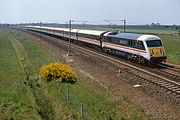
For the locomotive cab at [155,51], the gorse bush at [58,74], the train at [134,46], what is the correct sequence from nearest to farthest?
1. the gorse bush at [58,74]
2. the locomotive cab at [155,51]
3. the train at [134,46]

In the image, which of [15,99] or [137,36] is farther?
[137,36]

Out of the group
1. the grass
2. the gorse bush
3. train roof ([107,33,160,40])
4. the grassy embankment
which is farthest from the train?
the grass

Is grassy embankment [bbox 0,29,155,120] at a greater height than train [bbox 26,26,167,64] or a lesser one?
lesser

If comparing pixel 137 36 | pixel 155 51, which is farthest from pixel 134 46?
pixel 155 51

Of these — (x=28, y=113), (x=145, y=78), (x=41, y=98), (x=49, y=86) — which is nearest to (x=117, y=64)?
(x=145, y=78)

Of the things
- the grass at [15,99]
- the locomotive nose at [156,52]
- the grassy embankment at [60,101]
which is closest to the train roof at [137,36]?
the locomotive nose at [156,52]

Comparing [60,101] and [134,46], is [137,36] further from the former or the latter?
[60,101]

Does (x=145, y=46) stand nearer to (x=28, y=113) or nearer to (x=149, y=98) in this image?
(x=149, y=98)

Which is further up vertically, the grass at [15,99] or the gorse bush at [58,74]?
the gorse bush at [58,74]

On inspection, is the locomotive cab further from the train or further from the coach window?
the coach window

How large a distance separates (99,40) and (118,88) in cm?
2708

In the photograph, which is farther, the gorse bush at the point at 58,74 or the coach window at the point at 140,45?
the coach window at the point at 140,45

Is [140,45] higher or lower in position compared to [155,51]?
higher

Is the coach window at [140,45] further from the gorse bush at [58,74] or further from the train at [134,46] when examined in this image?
the gorse bush at [58,74]
